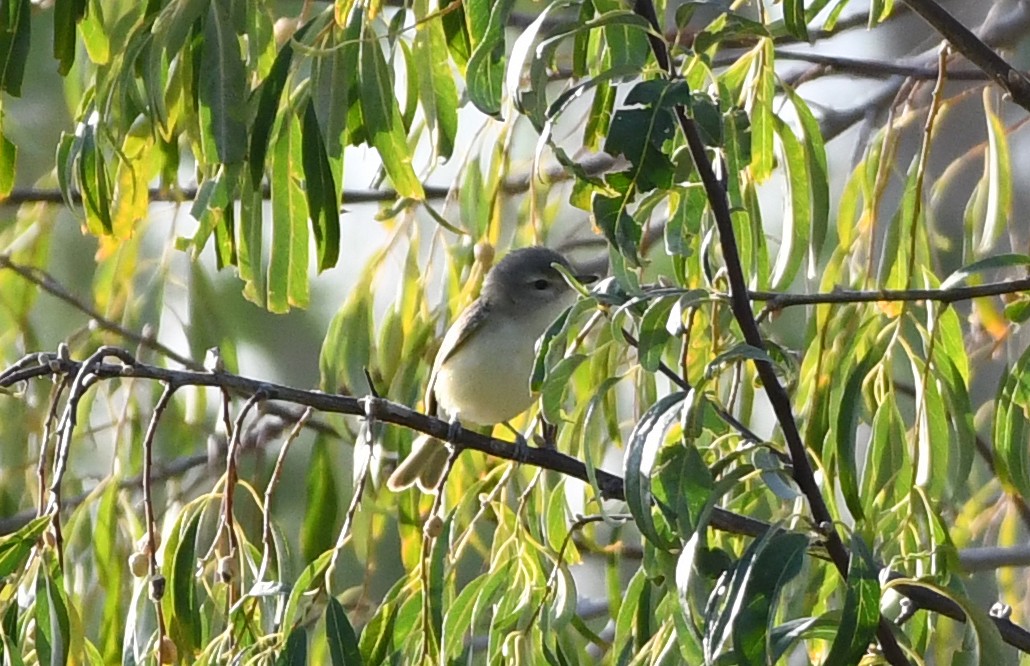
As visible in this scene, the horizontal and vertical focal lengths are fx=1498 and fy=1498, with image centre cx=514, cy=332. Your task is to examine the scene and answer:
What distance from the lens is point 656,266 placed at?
357 centimetres

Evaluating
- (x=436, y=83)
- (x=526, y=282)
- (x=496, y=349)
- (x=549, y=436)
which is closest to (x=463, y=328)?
(x=496, y=349)

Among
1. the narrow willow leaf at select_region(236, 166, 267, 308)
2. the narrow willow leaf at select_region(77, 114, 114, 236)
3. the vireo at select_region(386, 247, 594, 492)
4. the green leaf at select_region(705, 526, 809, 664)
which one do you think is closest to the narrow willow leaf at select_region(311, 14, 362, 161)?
the narrow willow leaf at select_region(236, 166, 267, 308)

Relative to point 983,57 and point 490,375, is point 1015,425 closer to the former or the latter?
point 983,57

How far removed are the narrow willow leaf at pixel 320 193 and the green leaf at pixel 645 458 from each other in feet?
1.77

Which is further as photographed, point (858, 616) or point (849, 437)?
point (849, 437)

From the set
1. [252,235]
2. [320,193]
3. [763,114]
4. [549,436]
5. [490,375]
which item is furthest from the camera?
[490,375]

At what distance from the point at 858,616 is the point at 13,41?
113cm

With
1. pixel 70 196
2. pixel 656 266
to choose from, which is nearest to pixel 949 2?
pixel 656 266

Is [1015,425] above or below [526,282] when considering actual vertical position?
below

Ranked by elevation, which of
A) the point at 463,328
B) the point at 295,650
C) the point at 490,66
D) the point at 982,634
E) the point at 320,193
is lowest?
the point at 295,650

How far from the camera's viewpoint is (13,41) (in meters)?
1.71

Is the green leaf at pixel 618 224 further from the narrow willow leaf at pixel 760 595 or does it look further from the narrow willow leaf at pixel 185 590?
the narrow willow leaf at pixel 185 590

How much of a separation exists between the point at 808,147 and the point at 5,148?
1012mm

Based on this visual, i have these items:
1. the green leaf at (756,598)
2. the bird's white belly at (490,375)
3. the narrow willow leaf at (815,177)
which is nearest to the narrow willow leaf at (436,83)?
the narrow willow leaf at (815,177)
